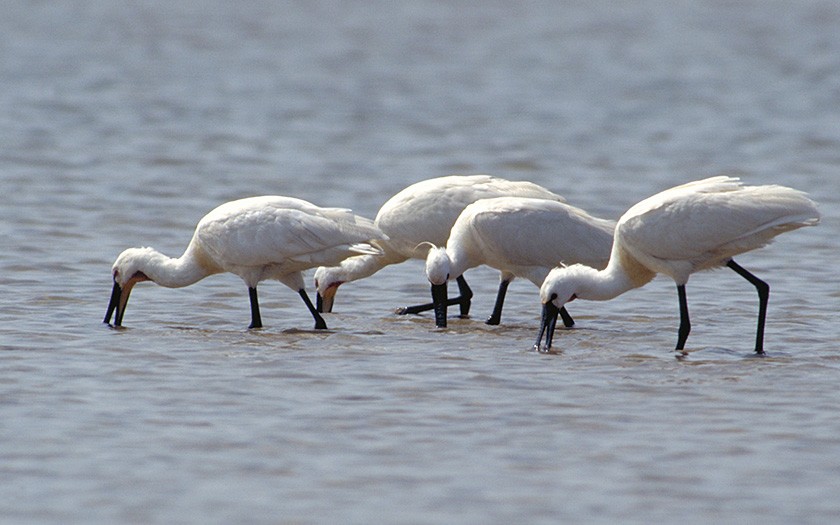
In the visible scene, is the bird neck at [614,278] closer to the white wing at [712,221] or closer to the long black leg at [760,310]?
the white wing at [712,221]

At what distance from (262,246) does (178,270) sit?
0.89 m

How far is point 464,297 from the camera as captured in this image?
13.1 metres

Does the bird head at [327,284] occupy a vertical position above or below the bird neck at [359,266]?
below

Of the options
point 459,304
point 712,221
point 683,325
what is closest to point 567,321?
point 459,304

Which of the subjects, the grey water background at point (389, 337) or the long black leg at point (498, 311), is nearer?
the grey water background at point (389, 337)

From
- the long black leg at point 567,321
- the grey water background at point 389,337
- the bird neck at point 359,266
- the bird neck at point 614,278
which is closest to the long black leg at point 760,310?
the grey water background at point 389,337

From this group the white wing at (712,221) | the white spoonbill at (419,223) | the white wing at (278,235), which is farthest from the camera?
the white spoonbill at (419,223)

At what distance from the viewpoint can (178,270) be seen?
12.2 m

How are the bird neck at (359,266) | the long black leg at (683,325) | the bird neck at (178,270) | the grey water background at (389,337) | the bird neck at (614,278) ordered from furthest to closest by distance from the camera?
the bird neck at (359,266) < the bird neck at (178,270) < the bird neck at (614,278) < the long black leg at (683,325) < the grey water background at (389,337)

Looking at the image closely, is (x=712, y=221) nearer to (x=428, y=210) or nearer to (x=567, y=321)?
(x=567, y=321)

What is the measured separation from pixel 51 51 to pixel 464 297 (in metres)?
21.9

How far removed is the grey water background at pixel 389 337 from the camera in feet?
24.9

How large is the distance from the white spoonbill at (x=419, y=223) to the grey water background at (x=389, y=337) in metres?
0.26

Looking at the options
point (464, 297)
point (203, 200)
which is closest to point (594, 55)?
point (203, 200)
